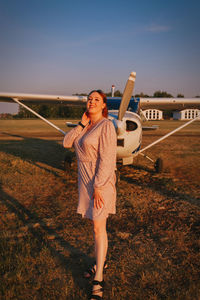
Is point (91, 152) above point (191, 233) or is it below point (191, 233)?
above

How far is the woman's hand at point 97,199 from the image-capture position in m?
1.58

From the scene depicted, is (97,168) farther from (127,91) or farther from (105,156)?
(127,91)

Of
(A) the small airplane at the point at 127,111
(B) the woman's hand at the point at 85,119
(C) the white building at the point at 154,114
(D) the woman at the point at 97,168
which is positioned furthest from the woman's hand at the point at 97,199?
(C) the white building at the point at 154,114

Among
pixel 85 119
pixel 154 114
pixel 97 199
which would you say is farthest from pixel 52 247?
pixel 154 114

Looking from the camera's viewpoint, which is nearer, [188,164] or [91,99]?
[91,99]

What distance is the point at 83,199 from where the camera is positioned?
1.75 meters

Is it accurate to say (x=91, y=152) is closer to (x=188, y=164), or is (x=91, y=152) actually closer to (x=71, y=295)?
(x=71, y=295)

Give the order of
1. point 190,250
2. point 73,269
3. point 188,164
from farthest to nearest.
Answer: point 188,164 < point 190,250 < point 73,269

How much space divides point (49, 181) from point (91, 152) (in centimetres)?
335

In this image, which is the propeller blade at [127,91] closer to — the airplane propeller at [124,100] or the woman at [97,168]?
the airplane propeller at [124,100]

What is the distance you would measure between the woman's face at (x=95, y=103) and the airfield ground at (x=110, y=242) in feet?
4.90

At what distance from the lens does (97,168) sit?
1.65 m

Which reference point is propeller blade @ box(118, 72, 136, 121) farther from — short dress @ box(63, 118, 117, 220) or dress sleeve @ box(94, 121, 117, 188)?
dress sleeve @ box(94, 121, 117, 188)

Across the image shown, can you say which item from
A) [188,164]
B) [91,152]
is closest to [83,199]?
[91,152]
